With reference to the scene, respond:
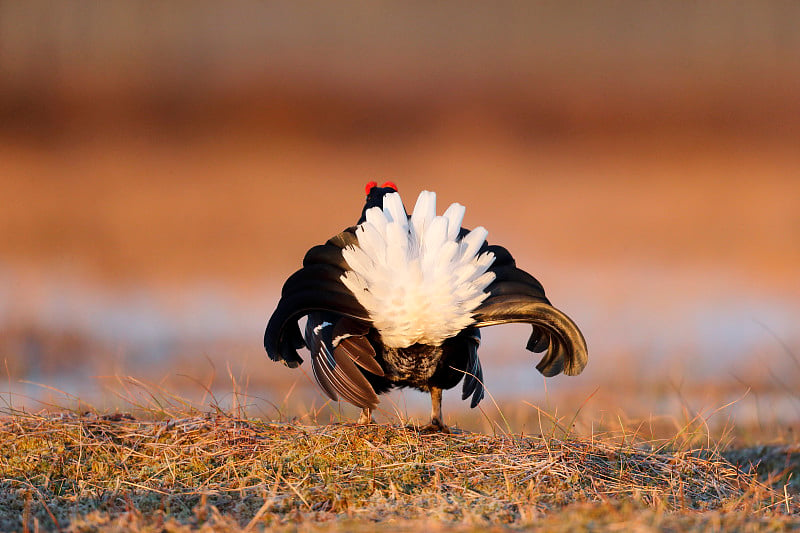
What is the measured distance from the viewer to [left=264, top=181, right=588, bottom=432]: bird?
11.2 feet

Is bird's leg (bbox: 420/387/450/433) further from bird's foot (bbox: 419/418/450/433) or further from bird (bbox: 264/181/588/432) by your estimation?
bird (bbox: 264/181/588/432)

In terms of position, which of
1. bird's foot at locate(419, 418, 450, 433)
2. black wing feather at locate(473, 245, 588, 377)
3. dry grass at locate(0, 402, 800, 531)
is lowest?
dry grass at locate(0, 402, 800, 531)

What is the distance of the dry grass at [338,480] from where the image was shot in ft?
9.20

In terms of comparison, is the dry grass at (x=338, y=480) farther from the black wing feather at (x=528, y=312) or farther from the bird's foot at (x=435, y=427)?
the black wing feather at (x=528, y=312)

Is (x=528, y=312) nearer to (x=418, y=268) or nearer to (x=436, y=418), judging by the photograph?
(x=418, y=268)

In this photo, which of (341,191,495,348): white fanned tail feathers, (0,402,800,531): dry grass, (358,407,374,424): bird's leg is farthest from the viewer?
(358,407,374,424): bird's leg

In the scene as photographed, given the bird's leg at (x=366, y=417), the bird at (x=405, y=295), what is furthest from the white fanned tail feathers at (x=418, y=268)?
the bird's leg at (x=366, y=417)

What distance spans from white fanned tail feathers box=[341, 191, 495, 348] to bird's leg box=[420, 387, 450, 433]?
1.96ft

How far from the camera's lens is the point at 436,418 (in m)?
4.00

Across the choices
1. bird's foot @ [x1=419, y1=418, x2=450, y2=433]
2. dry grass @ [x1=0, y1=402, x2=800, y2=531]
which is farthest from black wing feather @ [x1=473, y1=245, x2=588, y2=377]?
bird's foot @ [x1=419, y1=418, x2=450, y2=433]

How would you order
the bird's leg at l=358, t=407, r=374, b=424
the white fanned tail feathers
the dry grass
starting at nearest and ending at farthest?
1. the dry grass
2. the white fanned tail feathers
3. the bird's leg at l=358, t=407, r=374, b=424

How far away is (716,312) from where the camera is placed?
→ 884 centimetres

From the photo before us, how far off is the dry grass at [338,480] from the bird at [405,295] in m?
0.30

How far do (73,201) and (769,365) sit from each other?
8.38m
